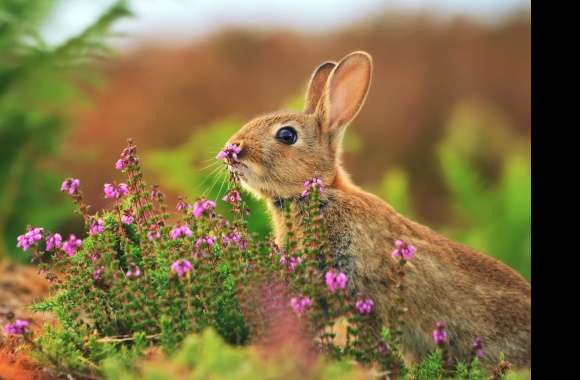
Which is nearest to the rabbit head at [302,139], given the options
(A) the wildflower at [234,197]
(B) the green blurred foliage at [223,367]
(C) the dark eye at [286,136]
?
(C) the dark eye at [286,136]

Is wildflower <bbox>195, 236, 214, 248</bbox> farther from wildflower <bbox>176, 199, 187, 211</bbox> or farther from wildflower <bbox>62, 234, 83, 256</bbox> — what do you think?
wildflower <bbox>62, 234, 83, 256</bbox>

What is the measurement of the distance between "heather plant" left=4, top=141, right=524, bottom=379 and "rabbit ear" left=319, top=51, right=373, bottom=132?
1373mm

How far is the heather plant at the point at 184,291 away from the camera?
3.33 meters

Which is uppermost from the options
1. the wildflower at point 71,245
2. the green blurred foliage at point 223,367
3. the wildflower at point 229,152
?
the wildflower at point 229,152

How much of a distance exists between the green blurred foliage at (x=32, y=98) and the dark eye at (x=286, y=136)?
329 centimetres

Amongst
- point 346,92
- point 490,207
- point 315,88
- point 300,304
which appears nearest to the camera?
point 300,304

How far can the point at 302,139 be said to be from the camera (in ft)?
16.0

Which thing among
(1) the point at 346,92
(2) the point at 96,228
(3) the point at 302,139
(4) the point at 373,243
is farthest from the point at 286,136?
(2) the point at 96,228

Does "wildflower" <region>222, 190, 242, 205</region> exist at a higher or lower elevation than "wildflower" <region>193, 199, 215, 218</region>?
higher

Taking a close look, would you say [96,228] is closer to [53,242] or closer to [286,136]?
[53,242]

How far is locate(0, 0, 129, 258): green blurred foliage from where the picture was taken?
7809mm

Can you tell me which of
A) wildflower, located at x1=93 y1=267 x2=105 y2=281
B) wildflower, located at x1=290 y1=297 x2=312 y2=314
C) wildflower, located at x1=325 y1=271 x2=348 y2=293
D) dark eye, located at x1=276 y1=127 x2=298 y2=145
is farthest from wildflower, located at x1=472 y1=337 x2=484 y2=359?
wildflower, located at x1=93 y1=267 x2=105 y2=281

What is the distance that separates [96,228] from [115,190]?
20 centimetres

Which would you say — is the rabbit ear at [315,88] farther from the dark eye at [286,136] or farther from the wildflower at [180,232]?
the wildflower at [180,232]
